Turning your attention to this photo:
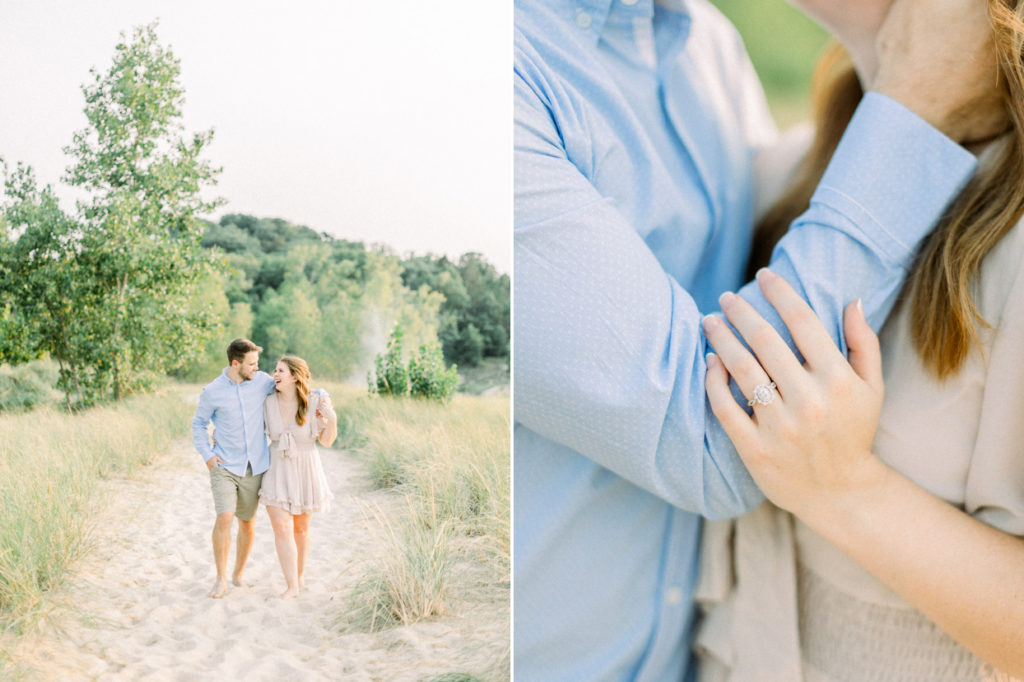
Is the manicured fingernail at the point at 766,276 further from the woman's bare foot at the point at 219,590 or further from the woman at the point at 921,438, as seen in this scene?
the woman's bare foot at the point at 219,590

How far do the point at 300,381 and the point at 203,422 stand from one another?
19 cm

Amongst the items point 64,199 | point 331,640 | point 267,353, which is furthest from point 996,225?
point 64,199

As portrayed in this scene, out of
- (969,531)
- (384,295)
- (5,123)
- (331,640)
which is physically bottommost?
(331,640)

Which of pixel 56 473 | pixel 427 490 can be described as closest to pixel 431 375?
pixel 427 490

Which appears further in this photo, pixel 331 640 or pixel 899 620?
pixel 331 640

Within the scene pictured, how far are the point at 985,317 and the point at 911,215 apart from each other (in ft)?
0.53

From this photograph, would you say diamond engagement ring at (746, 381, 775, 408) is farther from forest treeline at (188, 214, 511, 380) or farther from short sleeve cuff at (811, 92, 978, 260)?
forest treeline at (188, 214, 511, 380)

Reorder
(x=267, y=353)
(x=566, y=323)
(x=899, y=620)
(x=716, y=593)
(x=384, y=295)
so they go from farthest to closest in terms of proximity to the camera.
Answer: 1. (x=384, y=295)
2. (x=267, y=353)
3. (x=716, y=593)
4. (x=899, y=620)
5. (x=566, y=323)

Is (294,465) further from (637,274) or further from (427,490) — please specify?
(637,274)

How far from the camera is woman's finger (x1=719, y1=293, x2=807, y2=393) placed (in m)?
0.88

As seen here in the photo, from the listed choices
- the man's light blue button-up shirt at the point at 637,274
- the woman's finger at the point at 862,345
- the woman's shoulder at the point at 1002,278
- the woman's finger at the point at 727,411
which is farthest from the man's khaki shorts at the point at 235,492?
the woman's shoulder at the point at 1002,278

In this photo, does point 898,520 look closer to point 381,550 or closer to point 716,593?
point 716,593

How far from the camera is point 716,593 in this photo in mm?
1118

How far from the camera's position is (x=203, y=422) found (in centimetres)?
134
